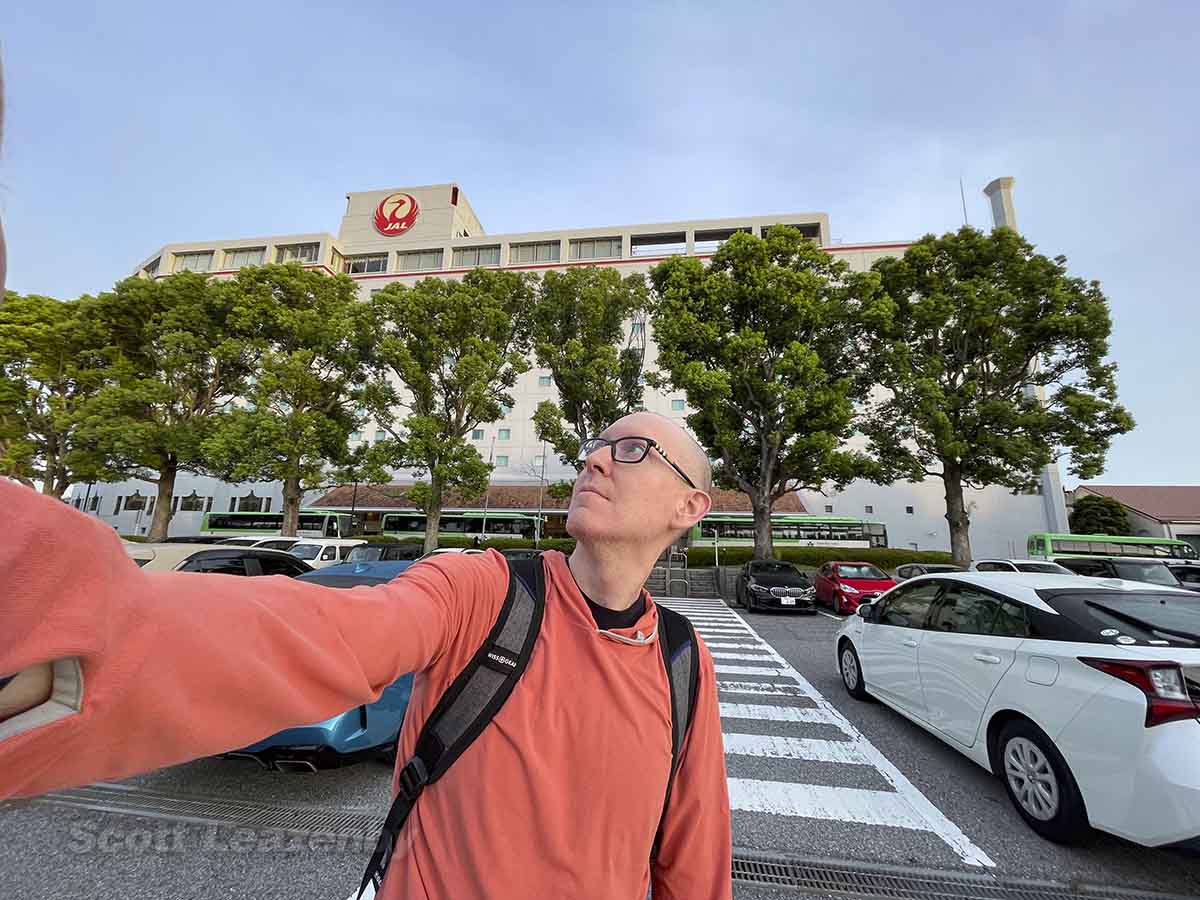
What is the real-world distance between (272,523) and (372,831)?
29.0 m

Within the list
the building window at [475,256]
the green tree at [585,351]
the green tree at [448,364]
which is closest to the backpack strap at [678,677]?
the green tree at [585,351]

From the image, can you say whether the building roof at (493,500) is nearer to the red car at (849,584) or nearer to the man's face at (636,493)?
the red car at (849,584)

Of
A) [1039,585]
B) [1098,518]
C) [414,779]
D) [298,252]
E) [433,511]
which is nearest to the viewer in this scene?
[414,779]

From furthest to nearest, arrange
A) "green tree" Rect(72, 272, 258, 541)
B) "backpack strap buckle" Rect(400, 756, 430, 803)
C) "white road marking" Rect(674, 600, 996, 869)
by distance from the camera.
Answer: "green tree" Rect(72, 272, 258, 541) → "white road marking" Rect(674, 600, 996, 869) → "backpack strap buckle" Rect(400, 756, 430, 803)

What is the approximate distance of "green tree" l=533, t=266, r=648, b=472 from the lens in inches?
688

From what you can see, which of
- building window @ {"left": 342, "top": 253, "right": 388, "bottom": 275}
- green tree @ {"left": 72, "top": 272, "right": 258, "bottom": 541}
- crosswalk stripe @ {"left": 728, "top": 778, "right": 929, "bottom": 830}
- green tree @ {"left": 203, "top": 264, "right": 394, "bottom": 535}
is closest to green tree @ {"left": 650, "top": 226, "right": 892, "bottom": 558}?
green tree @ {"left": 203, "top": 264, "right": 394, "bottom": 535}

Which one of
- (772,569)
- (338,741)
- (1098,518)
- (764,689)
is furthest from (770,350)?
(1098,518)

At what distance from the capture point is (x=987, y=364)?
18000 millimetres

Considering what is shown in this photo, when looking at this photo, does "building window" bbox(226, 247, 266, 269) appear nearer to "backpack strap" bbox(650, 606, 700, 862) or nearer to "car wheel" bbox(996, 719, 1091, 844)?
"backpack strap" bbox(650, 606, 700, 862)

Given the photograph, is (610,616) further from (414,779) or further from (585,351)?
(585,351)

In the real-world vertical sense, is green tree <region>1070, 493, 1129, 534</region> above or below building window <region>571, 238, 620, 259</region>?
below

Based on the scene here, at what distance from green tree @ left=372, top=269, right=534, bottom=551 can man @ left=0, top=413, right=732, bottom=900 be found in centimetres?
1631

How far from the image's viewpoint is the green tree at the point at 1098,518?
30.6 meters

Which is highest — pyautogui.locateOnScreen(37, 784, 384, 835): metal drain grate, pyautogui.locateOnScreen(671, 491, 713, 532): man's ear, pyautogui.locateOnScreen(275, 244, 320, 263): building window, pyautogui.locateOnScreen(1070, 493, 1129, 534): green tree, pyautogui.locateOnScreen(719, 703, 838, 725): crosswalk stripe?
pyautogui.locateOnScreen(275, 244, 320, 263): building window
